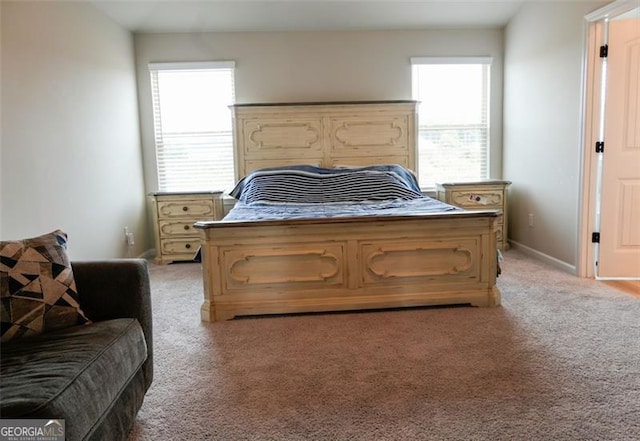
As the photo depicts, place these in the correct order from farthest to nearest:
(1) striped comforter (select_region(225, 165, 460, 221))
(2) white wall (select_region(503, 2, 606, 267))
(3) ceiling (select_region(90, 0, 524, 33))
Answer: (3) ceiling (select_region(90, 0, 524, 33))
(2) white wall (select_region(503, 2, 606, 267))
(1) striped comforter (select_region(225, 165, 460, 221))

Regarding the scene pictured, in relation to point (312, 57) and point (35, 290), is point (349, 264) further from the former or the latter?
point (312, 57)

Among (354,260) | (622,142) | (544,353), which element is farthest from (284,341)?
(622,142)

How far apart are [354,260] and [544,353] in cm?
115

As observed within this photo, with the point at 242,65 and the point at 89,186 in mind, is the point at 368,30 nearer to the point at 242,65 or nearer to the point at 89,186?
the point at 242,65

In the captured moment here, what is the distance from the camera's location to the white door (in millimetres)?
3191

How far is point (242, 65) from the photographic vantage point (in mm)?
4496

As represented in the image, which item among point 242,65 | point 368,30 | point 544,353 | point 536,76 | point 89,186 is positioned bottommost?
point 544,353

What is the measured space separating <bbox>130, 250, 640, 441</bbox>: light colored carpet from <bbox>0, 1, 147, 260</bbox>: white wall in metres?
1.00

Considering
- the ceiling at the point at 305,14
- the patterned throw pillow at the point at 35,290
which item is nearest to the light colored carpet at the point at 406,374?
the patterned throw pillow at the point at 35,290

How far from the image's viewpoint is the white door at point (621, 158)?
319 cm

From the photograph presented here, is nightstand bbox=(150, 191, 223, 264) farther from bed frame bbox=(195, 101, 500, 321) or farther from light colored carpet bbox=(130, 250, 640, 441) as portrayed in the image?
bed frame bbox=(195, 101, 500, 321)

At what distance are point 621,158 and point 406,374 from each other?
262 centimetres

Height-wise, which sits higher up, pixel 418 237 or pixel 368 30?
pixel 368 30

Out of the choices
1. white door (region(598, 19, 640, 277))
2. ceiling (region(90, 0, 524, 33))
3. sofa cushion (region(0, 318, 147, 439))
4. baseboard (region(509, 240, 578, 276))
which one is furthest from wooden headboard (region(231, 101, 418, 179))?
sofa cushion (region(0, 318, 147, 439))
